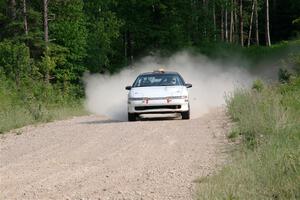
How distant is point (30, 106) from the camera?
2327cm

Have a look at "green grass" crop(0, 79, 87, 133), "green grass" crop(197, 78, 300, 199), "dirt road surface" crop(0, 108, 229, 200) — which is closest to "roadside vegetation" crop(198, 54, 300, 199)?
"green grass" crop(197, 78, 300, 199)

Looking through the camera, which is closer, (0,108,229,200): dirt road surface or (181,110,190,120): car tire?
(0,108,229,200): dirt road surface

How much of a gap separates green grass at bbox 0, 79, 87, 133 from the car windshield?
359cm

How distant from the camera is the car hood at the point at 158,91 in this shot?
755 inches

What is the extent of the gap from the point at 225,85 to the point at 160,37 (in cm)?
1074

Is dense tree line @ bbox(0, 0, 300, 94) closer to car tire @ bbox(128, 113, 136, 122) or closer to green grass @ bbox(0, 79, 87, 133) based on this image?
green grass @ bbox(0, 79, 87, 133)

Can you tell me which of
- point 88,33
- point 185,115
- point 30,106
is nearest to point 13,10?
point 88,33

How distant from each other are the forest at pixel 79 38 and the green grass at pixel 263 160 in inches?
562

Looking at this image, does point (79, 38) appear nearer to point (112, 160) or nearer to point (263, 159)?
point (112, 160)

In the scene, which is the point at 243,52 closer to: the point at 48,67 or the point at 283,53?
the point at 283,53

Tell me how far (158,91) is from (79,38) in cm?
2136

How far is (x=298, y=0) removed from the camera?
60.1m

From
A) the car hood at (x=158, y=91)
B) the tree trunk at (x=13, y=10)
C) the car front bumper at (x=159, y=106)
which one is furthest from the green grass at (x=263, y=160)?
the tree trunk at (x=13, y=10)

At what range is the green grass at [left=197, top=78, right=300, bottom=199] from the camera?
731 centimetres
